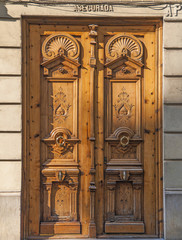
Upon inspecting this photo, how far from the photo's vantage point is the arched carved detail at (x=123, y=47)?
19.5ft

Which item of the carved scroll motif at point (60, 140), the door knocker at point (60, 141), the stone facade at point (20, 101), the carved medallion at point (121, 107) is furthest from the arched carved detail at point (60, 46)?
the door knocker at point (60, 141)

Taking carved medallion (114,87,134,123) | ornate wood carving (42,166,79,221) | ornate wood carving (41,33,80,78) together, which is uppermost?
ornate wood carving (41,33,80,78)

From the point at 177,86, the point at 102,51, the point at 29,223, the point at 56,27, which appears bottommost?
the point at 29,223

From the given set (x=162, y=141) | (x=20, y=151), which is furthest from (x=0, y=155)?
(x=162, y=141)

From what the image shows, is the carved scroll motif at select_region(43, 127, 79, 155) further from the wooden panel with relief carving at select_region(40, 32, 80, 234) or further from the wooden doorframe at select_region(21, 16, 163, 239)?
the wooden doorframe at select_region(21, 16, 163, 239)

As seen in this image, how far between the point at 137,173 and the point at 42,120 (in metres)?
2.09

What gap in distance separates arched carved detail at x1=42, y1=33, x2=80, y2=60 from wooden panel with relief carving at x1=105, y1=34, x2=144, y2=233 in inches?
24.6

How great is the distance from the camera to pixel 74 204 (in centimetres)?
591

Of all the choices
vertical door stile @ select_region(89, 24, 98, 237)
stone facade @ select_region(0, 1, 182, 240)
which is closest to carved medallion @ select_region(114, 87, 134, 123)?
vertical door stile @ select_region(89, 24, 98, 237)

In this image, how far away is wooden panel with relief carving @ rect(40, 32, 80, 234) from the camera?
5.89 m

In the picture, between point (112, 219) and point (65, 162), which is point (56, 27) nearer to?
point (65, 162)

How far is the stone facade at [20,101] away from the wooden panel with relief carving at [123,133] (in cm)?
50

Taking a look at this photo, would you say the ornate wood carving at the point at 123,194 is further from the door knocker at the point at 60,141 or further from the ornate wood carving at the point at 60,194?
the door knocker at the point at 60,141

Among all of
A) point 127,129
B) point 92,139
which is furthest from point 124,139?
point 92,139
